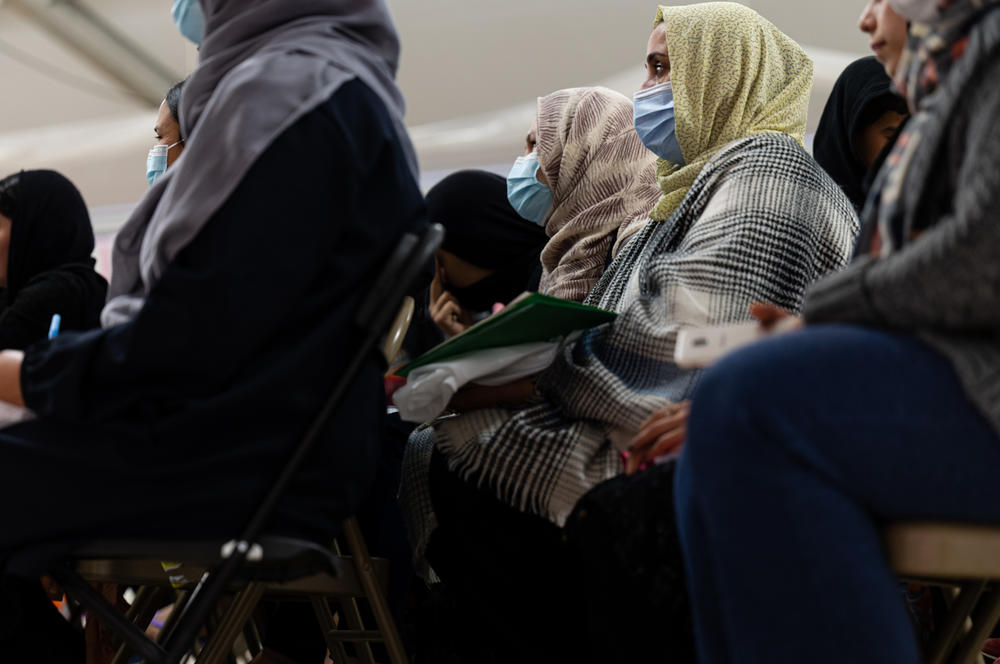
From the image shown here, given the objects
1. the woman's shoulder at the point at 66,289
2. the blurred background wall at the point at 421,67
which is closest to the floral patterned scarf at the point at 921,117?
the woman's shoulder at the point at 66,289

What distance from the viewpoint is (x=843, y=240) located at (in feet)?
4.42

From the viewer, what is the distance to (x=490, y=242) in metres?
2.64

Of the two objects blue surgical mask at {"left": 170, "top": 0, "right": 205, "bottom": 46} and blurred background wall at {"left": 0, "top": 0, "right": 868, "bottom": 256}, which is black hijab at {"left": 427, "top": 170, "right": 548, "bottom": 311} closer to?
blue surgical mask at {"left": 170, "top": 0, "right": 205, "bottom": 46}

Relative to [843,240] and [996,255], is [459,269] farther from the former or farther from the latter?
[996,255]

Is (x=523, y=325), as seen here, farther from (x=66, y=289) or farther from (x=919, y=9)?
(x=66, y=289)

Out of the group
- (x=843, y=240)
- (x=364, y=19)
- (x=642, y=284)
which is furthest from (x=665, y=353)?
(x=364, y=19)

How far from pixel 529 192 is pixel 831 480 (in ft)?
6.01

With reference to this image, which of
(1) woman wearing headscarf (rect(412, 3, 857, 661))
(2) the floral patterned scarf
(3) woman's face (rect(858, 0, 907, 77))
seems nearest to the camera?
(2) the floral patterned scarf

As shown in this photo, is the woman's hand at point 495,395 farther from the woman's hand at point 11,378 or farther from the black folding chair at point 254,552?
the woman's hand at point 11,378

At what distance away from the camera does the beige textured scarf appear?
2.16 m

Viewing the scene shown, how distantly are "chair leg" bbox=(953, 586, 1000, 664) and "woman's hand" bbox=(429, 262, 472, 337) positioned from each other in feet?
5.34

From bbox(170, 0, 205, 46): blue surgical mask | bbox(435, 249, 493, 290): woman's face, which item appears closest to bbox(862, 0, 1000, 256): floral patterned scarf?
bbox(170, 0, 205, 46): blue surgical mask

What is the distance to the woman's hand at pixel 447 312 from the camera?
257 cm

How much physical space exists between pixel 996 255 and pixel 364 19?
3.00 ft
